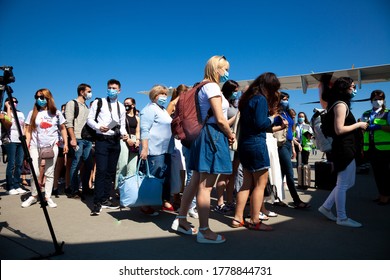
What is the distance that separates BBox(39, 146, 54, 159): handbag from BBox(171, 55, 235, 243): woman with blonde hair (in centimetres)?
274

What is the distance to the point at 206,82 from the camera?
9.41 feet

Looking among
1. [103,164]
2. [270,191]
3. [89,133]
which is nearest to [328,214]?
[270,191]

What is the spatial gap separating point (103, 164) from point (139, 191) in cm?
95

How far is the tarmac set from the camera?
2.47m

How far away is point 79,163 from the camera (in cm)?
533

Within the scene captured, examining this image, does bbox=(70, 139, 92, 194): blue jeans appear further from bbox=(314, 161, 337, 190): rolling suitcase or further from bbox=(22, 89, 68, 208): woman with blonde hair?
bbox=(314, 161, 337, 190): rolling suitcase

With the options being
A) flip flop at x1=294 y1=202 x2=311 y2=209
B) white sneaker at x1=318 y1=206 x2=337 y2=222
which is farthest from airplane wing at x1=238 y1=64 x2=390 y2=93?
white sneaker at x1=318 y1=206 x2=337 y2=222

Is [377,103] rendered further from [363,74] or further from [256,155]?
[363,74]

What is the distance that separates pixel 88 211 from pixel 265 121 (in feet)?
9.55

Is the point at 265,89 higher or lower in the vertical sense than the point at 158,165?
higher

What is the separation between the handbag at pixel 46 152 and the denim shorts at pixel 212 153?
2776 millimetres

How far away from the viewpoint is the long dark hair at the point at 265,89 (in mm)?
3256

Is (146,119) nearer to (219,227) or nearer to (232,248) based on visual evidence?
(219,227)

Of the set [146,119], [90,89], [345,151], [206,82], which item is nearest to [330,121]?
[345,151]
